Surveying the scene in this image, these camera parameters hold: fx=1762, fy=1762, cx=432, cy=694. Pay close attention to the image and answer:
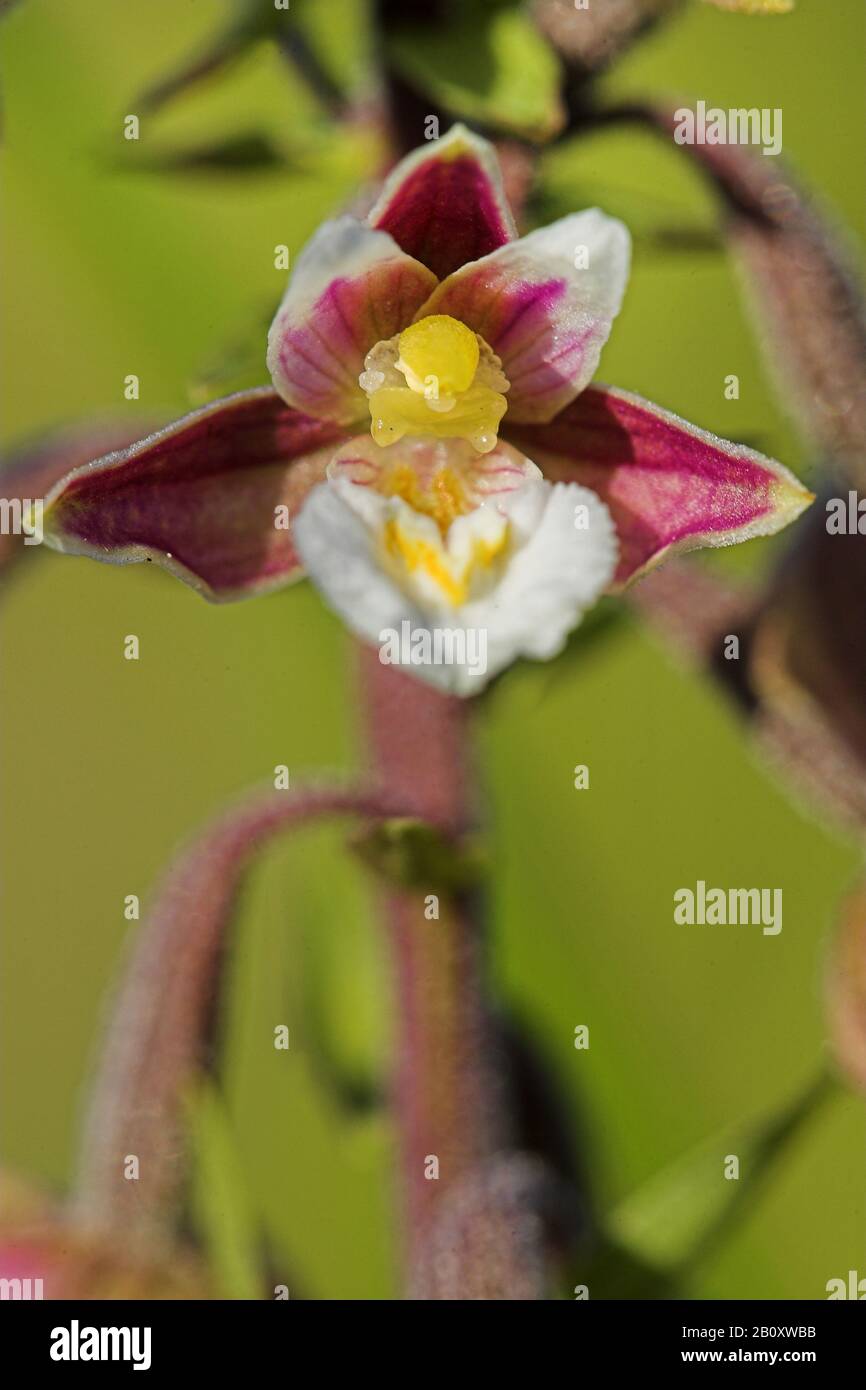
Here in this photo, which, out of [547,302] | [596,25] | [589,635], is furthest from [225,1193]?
[596,25]

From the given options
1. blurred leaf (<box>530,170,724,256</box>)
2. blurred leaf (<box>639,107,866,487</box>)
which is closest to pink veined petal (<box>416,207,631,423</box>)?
blurred leaf (<box>530,170,724,256</box>)

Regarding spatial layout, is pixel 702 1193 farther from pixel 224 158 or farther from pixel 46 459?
pixel 224 158

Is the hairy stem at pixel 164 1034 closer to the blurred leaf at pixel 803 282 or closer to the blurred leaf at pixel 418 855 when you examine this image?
the blurred leaf at pixel 418 855

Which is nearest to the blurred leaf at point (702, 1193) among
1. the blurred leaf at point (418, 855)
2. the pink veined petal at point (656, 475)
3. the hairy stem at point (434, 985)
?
the hairy stem at point (434, 985)

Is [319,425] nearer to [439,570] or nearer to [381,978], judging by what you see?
[439,570]

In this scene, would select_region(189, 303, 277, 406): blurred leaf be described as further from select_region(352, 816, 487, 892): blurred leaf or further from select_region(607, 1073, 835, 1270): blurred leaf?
select_region(607, 1073, 835, 1270): blurred leaf
